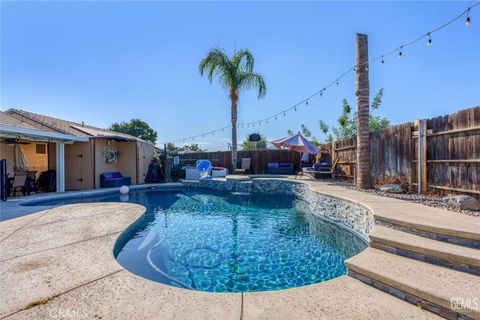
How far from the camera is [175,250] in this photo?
4.62 m

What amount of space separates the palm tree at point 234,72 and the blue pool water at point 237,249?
26.4 feet

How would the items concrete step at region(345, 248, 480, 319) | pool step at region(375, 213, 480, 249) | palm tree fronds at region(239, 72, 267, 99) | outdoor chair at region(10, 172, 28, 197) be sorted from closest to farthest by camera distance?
concrete step at region(345, 248, 480, 319)
pool step at region(375, 213, 480, 249)
outdoor chair at region(10, 172, 28, 197)
palm tree fronds at region(239, 72, 267, 99)

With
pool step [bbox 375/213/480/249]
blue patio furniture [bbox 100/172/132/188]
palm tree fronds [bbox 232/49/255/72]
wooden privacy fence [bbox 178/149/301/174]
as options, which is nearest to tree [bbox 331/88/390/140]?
wooden privacy fence [bbox 178/149/301/174]

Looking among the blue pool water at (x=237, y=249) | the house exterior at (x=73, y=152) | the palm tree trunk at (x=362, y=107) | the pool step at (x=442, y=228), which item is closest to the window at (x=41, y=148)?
the house exterior at (x=73, y=152)

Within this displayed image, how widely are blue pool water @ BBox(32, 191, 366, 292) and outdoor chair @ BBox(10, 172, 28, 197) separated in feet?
19.4

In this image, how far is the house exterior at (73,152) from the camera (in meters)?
10.4

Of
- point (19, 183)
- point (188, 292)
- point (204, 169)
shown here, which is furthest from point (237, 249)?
point (204, 169)

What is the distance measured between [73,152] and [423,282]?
14.1 meters

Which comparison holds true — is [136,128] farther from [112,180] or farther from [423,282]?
[423,282]

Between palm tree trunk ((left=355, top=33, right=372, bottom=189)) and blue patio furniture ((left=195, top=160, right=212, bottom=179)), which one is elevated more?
palm tree trunk ((left=355, top=33, right=372, bottom=189))

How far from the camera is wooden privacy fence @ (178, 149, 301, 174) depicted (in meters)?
16.0

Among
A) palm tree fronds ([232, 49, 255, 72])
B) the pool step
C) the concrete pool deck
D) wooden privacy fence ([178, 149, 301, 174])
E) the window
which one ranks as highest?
palm tree fronds ([232, 49, 255, 72])

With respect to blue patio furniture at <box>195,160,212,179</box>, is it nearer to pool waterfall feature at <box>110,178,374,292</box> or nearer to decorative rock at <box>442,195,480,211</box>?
pool waterfall feature at <box>110,178,374,292</box>

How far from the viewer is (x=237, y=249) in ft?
15.3
